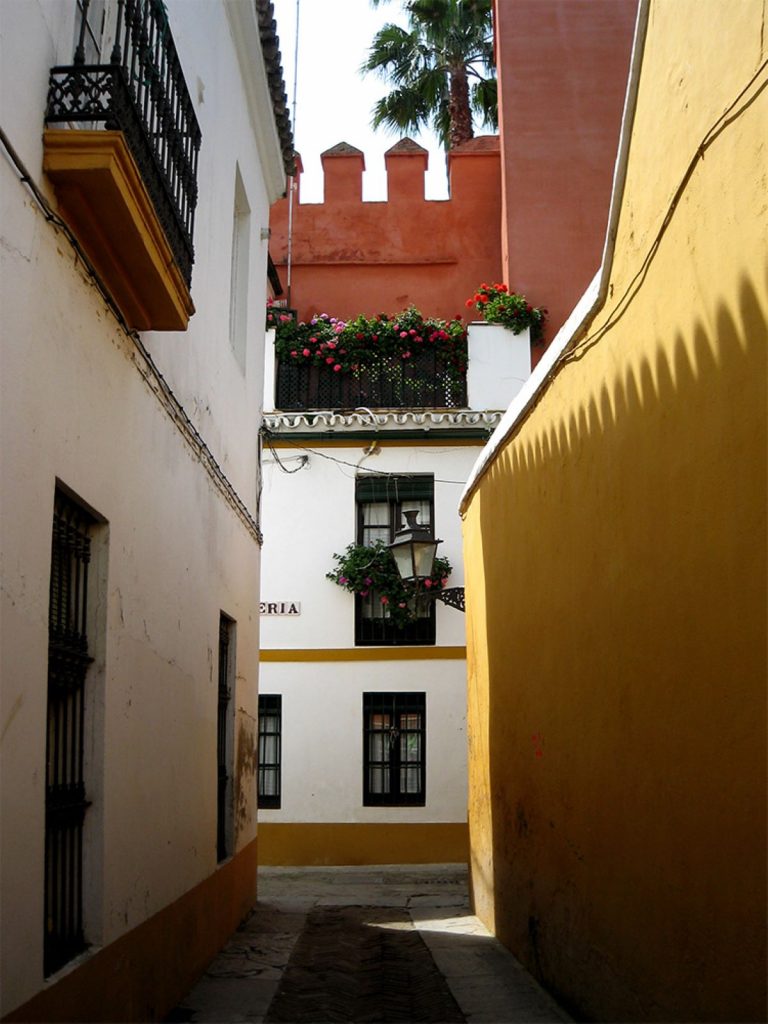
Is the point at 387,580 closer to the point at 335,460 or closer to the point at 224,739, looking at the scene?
the point at 335,460

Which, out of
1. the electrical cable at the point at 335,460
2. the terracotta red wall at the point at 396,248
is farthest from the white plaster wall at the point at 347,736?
the terracotta red wall at the point at 396,248

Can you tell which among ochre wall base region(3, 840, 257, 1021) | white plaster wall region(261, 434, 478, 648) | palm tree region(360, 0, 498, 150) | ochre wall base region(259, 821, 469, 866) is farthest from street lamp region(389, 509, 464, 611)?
palm tree region(360, 0, 498, 150)

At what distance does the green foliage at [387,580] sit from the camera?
1606 cm

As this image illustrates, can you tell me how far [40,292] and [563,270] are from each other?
555 inches

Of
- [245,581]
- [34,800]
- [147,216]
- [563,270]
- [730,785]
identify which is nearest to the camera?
[730,785]

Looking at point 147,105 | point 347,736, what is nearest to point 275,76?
point 147,105

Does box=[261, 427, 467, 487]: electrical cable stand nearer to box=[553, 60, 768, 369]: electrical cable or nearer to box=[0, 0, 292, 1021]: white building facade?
box=[0, 0, 292, 1021]: white building facade

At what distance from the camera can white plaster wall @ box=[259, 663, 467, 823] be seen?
1579 centimetres

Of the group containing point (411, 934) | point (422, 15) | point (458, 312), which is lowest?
point (411, 934)

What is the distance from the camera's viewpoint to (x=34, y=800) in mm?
4488

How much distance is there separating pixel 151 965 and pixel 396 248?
1477cm

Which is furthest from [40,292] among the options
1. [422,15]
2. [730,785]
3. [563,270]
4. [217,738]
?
[422,15]

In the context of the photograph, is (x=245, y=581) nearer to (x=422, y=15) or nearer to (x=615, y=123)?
(x=615, y=123)

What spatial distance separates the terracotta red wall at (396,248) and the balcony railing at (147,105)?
42.1ft
